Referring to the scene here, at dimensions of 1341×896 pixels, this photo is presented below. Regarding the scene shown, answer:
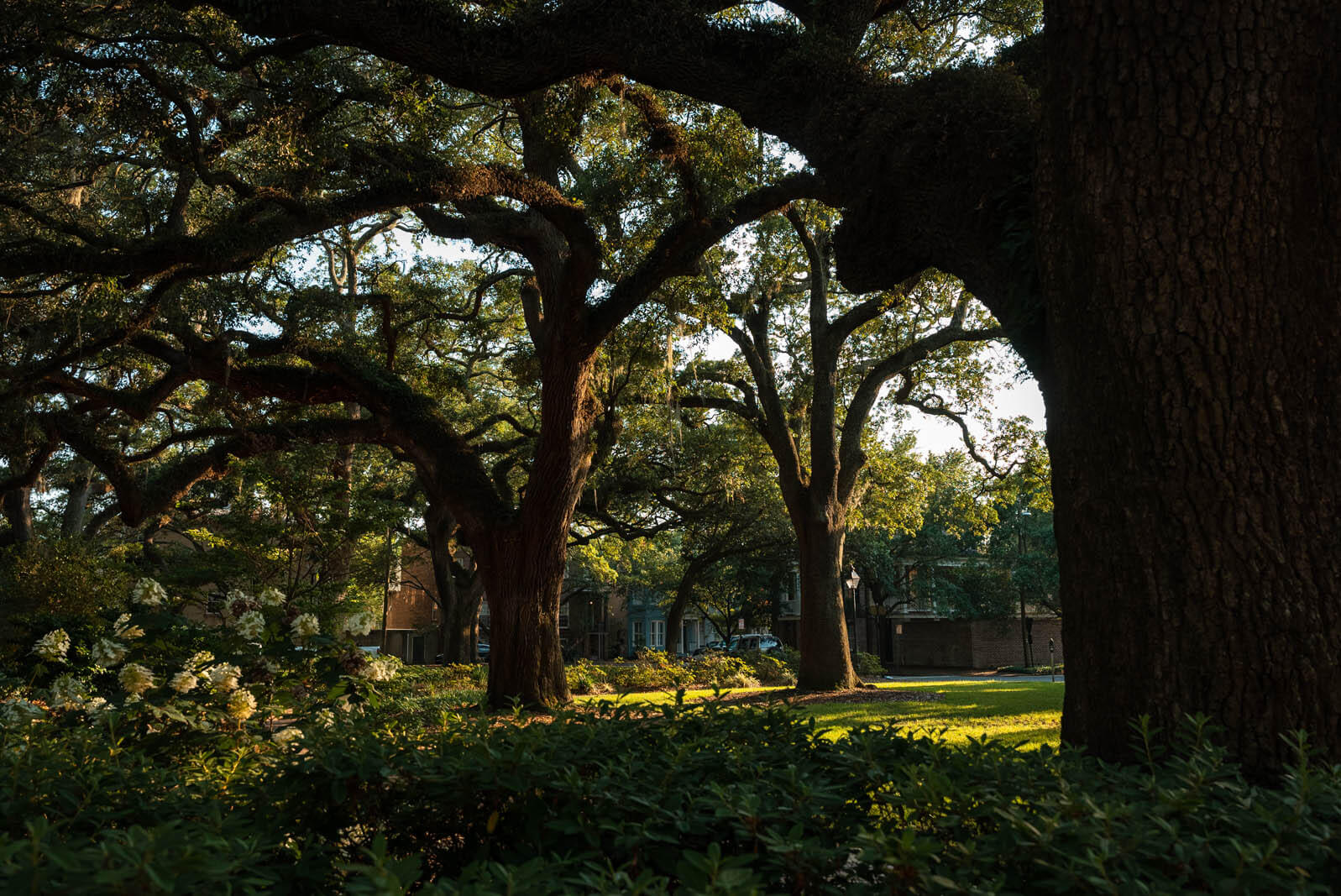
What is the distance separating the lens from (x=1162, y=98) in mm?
3990

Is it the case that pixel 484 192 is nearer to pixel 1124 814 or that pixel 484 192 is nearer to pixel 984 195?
pixel 984 195

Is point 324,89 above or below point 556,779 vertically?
above

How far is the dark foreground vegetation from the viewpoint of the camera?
1.91m

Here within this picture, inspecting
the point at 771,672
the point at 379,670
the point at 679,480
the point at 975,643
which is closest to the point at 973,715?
the point at 771,672

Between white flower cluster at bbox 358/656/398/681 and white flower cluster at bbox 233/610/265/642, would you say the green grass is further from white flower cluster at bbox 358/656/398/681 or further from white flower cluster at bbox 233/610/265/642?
white flower cluster at bbox 233/610/265/642

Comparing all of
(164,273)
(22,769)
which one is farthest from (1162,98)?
(164,273)

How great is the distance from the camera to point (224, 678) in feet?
15.1

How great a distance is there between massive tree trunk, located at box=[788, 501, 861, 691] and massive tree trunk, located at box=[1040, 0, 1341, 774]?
14102 millimetres

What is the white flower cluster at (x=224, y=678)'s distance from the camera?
4594 mm

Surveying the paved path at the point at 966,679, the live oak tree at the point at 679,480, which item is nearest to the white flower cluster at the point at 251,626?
the live oak tree at the point at 679,480

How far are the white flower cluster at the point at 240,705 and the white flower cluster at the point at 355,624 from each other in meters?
0.78

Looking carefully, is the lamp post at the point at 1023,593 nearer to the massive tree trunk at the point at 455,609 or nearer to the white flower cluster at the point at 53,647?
the massive tree trunk at the point at 455,609

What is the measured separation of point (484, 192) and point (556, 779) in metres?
9.19

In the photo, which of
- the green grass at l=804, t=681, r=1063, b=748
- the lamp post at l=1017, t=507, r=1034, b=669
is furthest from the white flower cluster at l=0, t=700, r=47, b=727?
the lamp post at l=1017, t=507, r=1034, b=669
